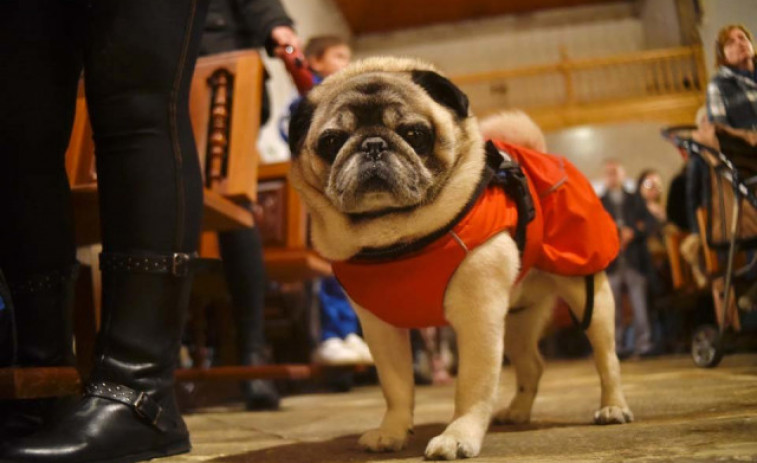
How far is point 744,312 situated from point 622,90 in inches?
51.3

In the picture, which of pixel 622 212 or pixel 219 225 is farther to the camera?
pixel 622 212

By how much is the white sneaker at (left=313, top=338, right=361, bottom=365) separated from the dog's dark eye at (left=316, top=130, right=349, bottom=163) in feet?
5.60

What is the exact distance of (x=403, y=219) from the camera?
105cm

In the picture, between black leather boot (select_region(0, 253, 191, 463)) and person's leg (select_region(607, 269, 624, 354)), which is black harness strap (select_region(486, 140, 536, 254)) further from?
person's leg (select_region(607, 269, 624, 354))

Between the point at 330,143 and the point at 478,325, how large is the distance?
0.38 m

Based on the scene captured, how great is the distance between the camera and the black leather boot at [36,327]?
1.05 metres

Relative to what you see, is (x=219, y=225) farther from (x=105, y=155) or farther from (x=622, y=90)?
(x=622, y=90)

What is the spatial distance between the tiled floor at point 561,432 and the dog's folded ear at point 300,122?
0.53 m

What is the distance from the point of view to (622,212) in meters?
4.60

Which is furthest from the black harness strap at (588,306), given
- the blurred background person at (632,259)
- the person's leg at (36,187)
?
the blurred background person at (632,259)

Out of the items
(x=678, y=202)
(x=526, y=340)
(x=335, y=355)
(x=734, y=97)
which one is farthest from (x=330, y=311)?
(x=734, y=97)

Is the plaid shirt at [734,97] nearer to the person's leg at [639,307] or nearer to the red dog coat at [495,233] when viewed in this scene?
the red dog coat at [495,233]

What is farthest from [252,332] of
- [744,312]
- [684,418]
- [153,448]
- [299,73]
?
[744,312]

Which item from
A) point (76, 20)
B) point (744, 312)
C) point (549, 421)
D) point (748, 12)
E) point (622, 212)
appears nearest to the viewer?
point (748, 12)
